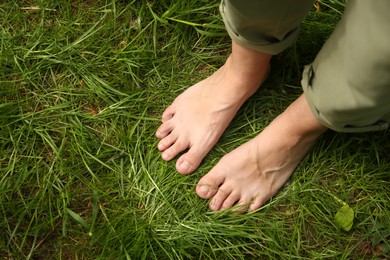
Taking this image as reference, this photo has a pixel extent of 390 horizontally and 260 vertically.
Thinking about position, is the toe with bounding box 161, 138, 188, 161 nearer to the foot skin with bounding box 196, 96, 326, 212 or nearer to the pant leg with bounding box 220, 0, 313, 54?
the foot skin with bounding box 196, 96, 326, 212

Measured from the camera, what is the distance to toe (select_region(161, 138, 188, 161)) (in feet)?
5.22

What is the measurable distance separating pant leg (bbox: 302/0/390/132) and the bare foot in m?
0.38

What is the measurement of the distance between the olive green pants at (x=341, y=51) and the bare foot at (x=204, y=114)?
0.25 m

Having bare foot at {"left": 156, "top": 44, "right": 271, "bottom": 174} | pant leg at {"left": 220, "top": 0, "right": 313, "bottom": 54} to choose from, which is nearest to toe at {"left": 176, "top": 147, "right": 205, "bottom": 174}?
bare foot at {"left": 156, "top": 44, "right": 271, "bottom": 174}

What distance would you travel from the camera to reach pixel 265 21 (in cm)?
115

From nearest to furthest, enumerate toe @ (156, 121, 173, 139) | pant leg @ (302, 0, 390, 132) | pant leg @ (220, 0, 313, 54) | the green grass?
pant leg @ (302, 0, 390, 132)
pant leg @ (220, 0, 313, 54)
the green grass
toe @ (156, 121, 173, 139)

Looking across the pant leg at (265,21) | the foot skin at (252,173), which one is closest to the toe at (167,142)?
the foot skin at (252,173)

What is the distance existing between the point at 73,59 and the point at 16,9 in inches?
11.4

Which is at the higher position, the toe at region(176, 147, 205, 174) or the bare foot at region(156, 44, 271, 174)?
the bare foot at region(156, 44, 271, 174)

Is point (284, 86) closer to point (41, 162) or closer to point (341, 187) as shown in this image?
point (341, 187)

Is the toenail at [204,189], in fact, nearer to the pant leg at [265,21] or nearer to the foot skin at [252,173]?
the foot skin at [252,173]

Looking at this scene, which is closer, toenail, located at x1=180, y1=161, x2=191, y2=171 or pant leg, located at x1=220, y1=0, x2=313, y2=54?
pant leg, located at x1=220, y1=0, x2=313, y2=54

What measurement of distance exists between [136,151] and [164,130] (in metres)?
0.11

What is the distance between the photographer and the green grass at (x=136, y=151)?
4.94 feet
